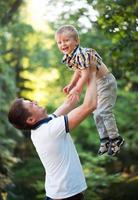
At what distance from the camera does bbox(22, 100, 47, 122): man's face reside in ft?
11.4

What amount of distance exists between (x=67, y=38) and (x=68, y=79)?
9373mm

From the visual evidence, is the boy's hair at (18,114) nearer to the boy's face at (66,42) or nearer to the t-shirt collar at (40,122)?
the t-shirt collar at (40,122)

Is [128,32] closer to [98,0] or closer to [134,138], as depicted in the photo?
[98,0]

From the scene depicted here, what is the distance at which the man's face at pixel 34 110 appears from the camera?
3.46 m

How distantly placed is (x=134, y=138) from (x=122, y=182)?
15.4ft

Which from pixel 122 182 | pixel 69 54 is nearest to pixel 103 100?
pixel 69 54

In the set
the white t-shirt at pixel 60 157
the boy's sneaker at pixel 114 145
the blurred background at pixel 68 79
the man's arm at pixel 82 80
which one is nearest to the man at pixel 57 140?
the white t-shirt at pixel 60 157

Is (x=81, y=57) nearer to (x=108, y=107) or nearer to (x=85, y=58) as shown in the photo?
(x=85, y=58)

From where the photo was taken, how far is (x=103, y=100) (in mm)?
4043

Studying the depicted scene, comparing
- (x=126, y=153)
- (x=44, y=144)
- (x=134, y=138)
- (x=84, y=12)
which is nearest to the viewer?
(x=44, y=144)

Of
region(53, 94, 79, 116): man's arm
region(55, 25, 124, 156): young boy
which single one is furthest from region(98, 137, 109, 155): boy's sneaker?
region(53, 94, 79, 116): man's arm

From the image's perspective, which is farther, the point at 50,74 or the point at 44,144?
the point at 50,74

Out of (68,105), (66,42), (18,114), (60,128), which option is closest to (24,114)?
(18,114)

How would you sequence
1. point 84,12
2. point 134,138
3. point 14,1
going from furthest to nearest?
point 134,138, point 14,1, point 84,12
